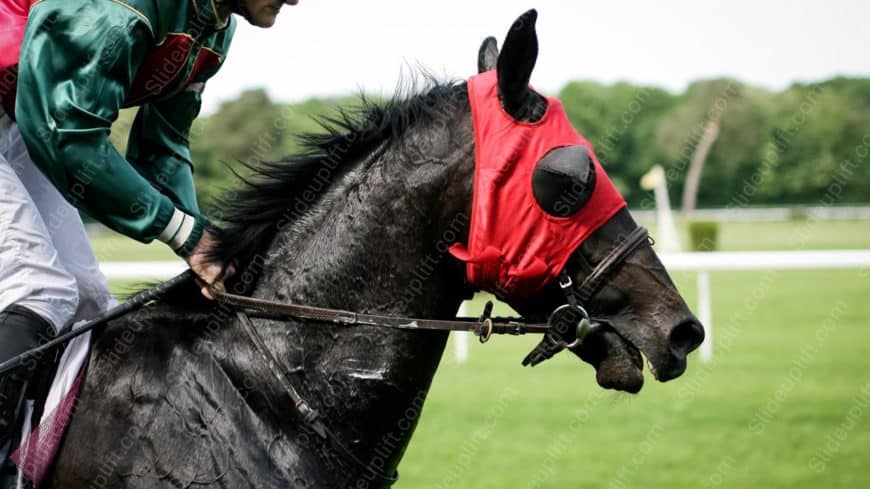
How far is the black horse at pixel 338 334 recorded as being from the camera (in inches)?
94.2

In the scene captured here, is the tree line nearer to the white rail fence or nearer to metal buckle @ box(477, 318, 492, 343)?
the white rail fence

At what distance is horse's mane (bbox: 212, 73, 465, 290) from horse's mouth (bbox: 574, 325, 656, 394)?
754 millimetres

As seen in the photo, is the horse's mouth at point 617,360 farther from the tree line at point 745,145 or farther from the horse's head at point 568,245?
the tree line at point 745,145

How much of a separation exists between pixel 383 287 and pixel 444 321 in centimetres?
19

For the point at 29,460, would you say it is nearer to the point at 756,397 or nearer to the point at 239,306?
the point at 239,306

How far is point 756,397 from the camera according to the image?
8.67m

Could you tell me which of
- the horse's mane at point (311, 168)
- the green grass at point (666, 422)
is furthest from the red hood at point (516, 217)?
the green grass at point (666, 422)

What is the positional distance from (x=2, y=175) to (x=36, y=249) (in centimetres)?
23

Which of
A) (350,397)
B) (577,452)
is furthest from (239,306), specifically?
(577,452)

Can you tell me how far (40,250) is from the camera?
2521 mm

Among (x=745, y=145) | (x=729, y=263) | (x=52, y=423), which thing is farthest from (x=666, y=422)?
(x=745, y=145)

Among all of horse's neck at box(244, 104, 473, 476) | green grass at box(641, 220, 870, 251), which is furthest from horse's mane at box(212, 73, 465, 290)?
green grass at box(641, 220, 870, 251)

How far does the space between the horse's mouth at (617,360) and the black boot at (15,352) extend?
1.43 m

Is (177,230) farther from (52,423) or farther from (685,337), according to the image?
(685,337)
